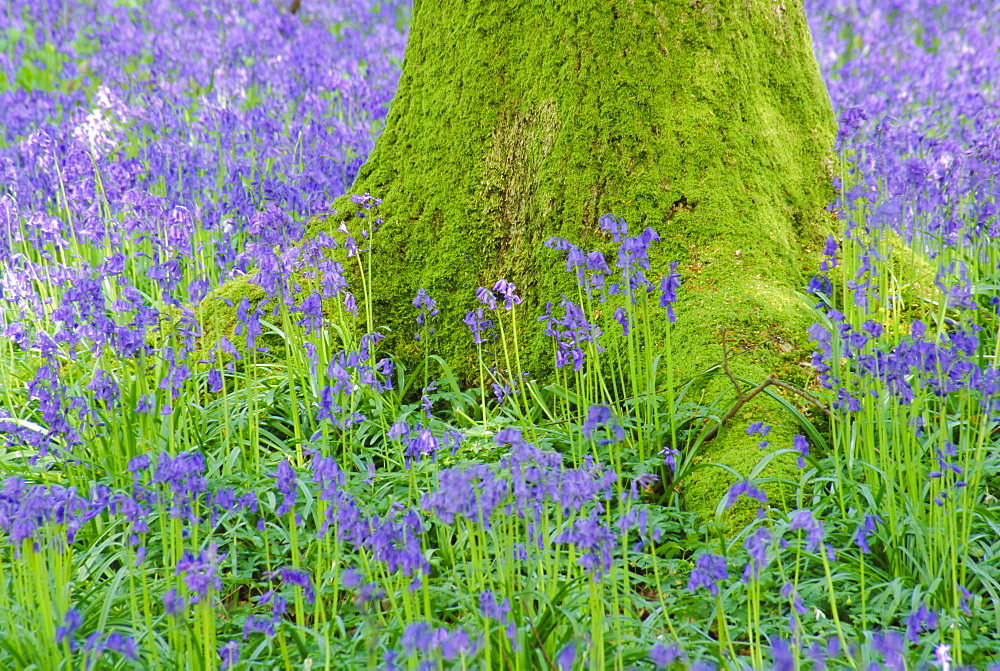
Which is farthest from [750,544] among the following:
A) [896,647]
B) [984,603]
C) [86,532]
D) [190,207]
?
[190,207]

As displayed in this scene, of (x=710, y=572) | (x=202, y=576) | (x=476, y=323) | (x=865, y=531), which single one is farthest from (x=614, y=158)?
(x=202, y=576)

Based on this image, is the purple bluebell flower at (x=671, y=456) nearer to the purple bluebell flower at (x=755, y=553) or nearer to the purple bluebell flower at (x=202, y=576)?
the purple bluebell flower at (x=755, y=553)

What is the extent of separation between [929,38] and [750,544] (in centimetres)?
1069

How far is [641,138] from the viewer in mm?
3691

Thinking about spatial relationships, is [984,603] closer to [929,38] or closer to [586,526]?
[586,526]

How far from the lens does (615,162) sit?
3.69m

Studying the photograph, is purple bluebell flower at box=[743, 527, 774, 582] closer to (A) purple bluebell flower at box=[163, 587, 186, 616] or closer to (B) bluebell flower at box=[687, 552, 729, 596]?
(B) bluebell flower at box=[687, 552, 729, 596]

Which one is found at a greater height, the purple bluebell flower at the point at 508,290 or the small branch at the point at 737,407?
the purple bluebell flower at the point at 508,290

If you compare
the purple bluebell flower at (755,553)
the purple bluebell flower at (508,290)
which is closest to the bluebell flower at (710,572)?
the purple bluebell flower at (755,553)

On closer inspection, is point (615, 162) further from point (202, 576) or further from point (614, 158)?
point (202, 576)

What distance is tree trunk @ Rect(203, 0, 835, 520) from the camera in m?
3.64

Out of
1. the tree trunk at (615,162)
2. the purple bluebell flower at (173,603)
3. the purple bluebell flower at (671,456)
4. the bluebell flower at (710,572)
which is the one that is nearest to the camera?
the purple bluebell flower at (173,603)

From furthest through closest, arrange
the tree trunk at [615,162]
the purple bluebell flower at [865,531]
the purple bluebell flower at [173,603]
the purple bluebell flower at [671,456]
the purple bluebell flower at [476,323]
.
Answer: the tree trunk at [615,162]
the purple bluebell flower at [476,323]
the purple bluebell flower at [671,456]
the purple bluebell flower at [865,531]
the purple bluebell flower at [173,603]

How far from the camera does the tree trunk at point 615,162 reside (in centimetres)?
364
